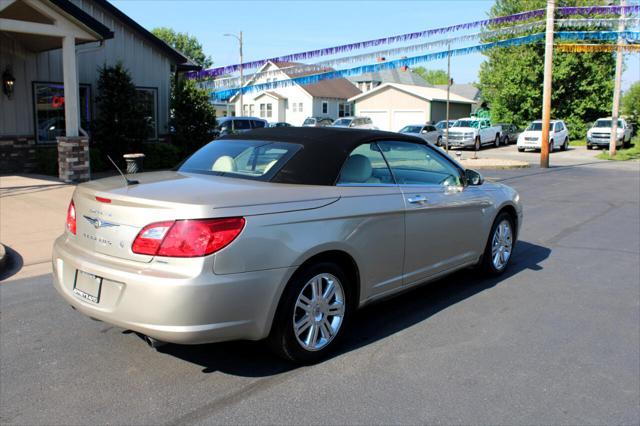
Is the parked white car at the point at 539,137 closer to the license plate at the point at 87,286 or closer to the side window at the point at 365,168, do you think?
the side window at the point at 365,168

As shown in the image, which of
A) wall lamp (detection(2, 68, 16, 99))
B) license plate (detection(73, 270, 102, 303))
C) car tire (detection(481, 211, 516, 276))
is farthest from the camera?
wall lamp (detection(2, 68, 16, 99))

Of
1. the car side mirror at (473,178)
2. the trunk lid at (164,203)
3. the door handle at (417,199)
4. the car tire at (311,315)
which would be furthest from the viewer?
the car side mirror at (473,178)

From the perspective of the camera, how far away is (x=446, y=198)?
5.06m

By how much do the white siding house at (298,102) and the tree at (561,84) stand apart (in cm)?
1732

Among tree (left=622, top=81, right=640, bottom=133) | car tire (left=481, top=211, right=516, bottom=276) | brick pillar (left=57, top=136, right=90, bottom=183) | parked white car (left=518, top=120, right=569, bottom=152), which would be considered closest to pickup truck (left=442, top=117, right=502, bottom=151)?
parked white car (left=518, top=120, right=569, bottom=152)

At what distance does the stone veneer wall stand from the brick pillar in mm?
2530

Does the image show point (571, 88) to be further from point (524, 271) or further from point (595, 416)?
point (595, 416)

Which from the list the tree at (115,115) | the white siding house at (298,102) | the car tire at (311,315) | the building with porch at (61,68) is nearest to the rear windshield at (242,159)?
the car tire at (311,315)

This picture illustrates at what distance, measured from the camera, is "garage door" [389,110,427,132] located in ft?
149

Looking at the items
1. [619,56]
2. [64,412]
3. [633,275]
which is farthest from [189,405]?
[619,56]

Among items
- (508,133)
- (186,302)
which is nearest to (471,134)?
(508,133)

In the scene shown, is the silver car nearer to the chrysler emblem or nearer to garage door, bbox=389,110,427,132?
the chrysler emblem

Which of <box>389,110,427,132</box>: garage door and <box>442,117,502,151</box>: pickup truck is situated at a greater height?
<box>389,110,427,132</box>: garage door

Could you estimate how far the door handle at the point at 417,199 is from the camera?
462 cm
